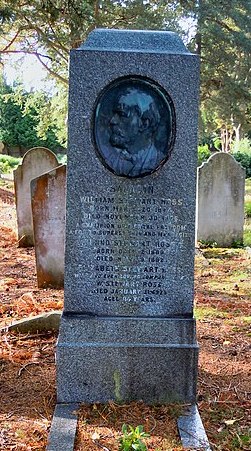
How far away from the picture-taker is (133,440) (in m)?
2.94

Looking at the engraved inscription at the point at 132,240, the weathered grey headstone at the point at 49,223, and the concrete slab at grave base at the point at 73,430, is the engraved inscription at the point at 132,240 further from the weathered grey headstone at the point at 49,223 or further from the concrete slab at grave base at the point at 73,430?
the weathered grey headstone at the point at 49,223

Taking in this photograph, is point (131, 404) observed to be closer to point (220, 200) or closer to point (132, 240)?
point (132, 240)

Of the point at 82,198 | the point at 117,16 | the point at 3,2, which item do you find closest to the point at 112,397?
the point at 82,198

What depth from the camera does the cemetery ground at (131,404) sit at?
3.12 metres

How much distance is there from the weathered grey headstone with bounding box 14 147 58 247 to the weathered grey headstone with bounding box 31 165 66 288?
9.70 ft

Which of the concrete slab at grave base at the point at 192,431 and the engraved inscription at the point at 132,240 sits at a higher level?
the engraved inscription at the point at 132,240

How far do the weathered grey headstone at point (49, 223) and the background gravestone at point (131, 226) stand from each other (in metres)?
3.03

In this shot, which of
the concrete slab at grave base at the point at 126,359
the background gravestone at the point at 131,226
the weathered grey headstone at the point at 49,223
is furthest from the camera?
the weathered grey headstone at the point at 49,223

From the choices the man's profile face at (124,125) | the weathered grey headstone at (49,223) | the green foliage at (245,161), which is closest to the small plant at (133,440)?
the man's profile face at (124,125)

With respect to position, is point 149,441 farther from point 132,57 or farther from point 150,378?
point 132,57


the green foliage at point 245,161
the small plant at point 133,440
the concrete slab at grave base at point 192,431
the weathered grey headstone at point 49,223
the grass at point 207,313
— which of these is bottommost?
the concrete slab at grave base at point 192,431

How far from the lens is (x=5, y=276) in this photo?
7.43m

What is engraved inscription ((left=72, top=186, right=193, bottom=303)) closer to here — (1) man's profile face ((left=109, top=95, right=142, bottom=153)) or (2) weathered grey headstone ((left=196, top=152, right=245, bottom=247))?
(1) man's profile face ((left=109, top=95, right=142, bottom=153))

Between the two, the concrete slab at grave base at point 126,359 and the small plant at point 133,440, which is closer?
the small plant at point 133,440
